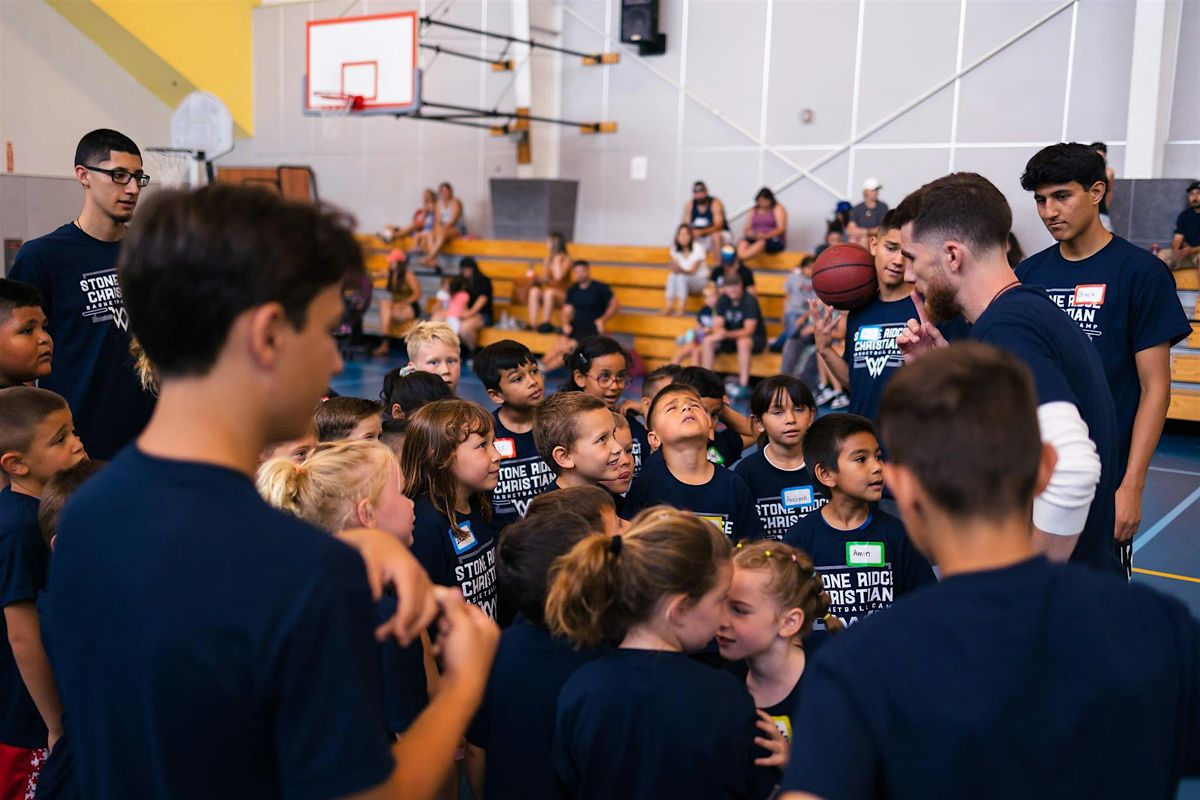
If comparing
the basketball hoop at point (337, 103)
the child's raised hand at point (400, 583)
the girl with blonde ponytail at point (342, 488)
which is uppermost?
the basketball hoop at point (337, 103)

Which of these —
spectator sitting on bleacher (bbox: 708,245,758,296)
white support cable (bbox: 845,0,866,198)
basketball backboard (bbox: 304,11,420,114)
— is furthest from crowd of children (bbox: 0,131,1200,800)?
basketball backboard (bbox: 304,11,420,114)

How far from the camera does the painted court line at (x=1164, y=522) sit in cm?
647

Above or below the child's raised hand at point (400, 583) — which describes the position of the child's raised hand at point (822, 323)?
above

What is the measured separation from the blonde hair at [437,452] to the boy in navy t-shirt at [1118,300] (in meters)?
2.19

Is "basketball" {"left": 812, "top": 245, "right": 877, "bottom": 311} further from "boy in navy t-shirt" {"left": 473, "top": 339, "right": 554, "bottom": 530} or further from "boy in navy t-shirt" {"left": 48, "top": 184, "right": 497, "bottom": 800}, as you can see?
"boy in navy t-shirt" {"left": 48, "top": 184, "right": 497, "bottom": 800}

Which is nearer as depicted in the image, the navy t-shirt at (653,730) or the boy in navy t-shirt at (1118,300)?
the navy t-shirt at (653,730)

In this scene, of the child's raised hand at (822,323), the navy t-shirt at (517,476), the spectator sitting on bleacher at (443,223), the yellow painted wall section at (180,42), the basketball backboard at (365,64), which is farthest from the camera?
the yellow painted wall section at (180,42)

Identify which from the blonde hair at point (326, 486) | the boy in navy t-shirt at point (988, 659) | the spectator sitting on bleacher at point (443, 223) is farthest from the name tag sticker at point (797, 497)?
the spectator sitting on bleacher at point (443, 223)

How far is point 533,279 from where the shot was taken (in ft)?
48.1

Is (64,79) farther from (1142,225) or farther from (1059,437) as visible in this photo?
(1059,437)

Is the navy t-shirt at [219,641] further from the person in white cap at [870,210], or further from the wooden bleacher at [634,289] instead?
the person in white cap at [870,210]

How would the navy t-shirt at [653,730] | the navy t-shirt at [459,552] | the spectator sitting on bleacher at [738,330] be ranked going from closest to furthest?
the navy t-shirt at [653,730], the navy t-shirt at [459,552], the spectator sitting on bleacher at [738,330]

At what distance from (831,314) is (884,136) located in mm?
9852

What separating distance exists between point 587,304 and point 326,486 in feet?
37.7
